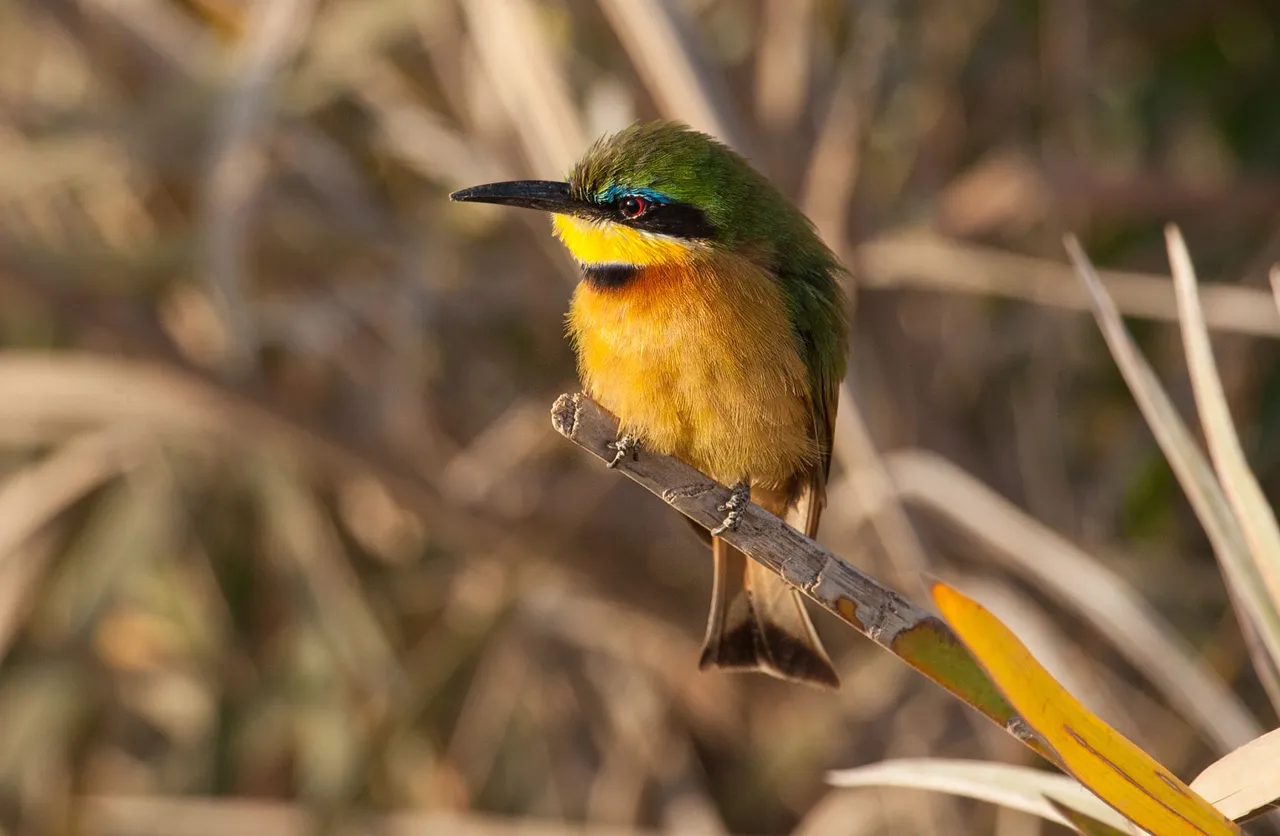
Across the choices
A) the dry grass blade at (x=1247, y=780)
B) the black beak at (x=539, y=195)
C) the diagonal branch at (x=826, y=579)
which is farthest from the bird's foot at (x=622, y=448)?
the dry grass blade at (x=1247, y=780)

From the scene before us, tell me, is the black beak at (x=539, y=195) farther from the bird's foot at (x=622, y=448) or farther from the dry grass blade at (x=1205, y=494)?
the dry grass blade at (x=1205, y=494)

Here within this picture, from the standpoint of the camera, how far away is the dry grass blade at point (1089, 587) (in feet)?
6.86

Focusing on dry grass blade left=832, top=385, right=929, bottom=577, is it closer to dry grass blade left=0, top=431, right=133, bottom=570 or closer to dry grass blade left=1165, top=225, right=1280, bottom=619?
dry grass blade left=1165, top=225, right=1280, bottom=619

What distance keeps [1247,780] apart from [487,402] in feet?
8.04

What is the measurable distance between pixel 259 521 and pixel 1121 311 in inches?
85.9

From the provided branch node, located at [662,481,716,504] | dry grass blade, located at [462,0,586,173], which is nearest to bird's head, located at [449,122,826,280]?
branch node, located at [662,481,716,504]

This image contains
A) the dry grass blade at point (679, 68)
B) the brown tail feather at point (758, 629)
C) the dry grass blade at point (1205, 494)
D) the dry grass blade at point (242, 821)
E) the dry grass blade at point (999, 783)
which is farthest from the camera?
the dry grass blade at point (242, 821)

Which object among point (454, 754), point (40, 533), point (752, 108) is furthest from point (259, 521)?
point (752, 108)

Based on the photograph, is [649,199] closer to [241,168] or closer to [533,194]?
[533,194]

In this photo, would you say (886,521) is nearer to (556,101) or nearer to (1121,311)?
(1121,311)

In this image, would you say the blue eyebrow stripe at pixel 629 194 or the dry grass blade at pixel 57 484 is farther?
the dry grass blade at pixel 57 484

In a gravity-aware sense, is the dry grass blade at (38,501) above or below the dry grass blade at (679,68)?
below

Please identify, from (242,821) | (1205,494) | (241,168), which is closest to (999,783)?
(1205,494)

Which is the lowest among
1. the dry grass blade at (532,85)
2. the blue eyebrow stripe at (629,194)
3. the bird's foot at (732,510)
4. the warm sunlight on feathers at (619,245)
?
the bird's foot at (732,510)
